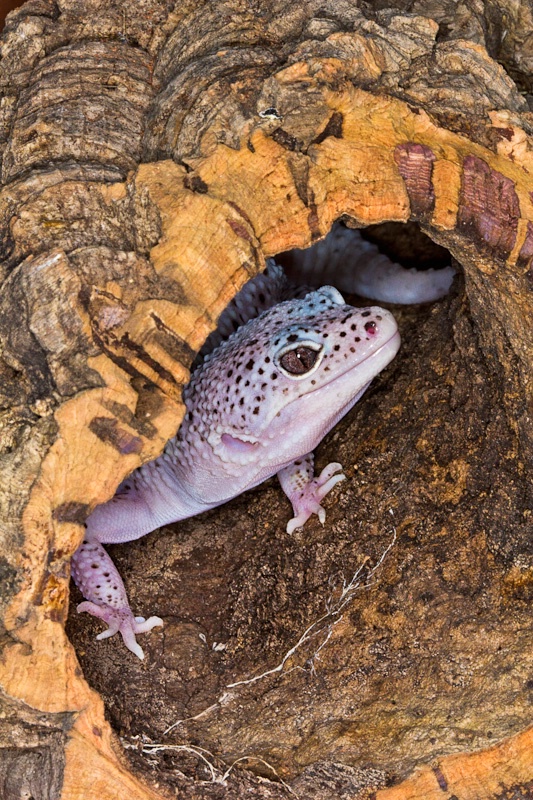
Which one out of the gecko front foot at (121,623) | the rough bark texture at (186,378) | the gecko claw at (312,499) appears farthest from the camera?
the gecko claw at (312,499)

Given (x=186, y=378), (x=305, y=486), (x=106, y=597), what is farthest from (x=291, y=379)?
(x=106, y=597)

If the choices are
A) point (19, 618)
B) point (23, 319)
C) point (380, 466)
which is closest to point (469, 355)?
point (380, 466)

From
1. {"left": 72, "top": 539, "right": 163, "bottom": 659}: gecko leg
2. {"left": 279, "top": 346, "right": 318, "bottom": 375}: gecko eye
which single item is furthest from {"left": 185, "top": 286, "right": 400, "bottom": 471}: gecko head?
{"left": 72, "top": 539, "right": 163, "bottom": 659}: gecko leg

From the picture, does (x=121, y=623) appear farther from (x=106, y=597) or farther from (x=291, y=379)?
(x=291, y=379)

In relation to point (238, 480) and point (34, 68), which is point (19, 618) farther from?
point (34, 68)

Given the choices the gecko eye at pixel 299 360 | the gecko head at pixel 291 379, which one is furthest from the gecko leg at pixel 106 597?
the gecko eye at pixel 299 360

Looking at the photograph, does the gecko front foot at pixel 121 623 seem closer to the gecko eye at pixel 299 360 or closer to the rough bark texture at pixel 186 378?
the rough bark texture at pixel 186 378

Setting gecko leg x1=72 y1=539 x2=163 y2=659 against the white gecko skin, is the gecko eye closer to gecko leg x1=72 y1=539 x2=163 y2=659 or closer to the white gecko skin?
the white gecko skin
